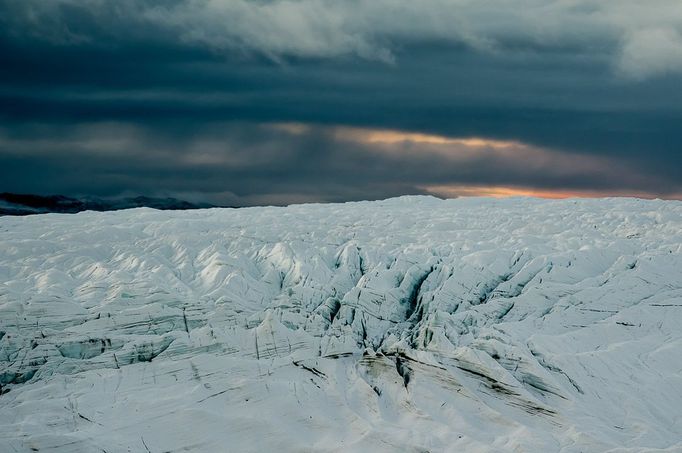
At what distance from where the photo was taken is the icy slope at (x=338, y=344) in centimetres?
2995

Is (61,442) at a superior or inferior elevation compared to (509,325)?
inferior

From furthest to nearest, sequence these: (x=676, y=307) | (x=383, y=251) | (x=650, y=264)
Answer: (x=383, y=251), (x=650, y=264), (x=676, y=307)

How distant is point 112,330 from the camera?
35188 mm

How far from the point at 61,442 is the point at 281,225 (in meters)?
27.5

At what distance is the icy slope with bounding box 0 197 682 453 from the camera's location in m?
30.0

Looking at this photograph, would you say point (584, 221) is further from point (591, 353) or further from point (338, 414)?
point (338, 414)

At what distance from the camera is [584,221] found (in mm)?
56969

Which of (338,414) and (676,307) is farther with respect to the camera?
(676,307)

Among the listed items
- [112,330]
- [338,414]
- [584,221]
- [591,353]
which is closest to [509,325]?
[591,353]

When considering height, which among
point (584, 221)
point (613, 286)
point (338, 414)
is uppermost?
point (584, 221)

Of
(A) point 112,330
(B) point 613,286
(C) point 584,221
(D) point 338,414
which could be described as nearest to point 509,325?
(B) point 613,286

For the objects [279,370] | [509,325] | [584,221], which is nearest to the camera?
[279,370]

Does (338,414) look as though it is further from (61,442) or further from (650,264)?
(650,264)

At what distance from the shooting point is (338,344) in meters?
35.5
